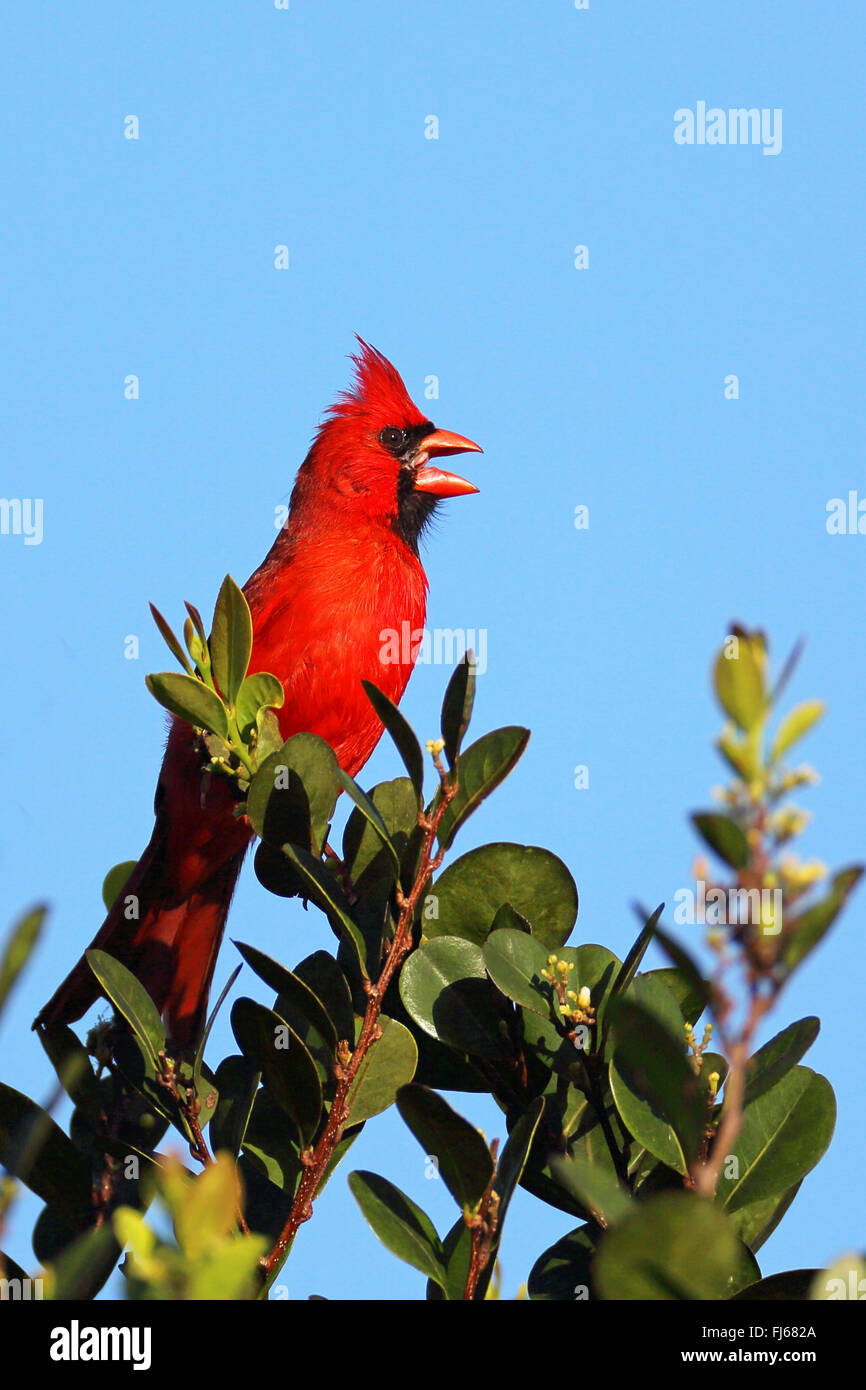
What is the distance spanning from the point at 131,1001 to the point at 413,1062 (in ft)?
1.36

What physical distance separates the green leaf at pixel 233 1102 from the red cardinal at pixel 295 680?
1.02m

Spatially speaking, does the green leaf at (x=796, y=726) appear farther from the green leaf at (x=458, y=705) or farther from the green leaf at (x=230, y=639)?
the green leaf at (x=230, y=639)

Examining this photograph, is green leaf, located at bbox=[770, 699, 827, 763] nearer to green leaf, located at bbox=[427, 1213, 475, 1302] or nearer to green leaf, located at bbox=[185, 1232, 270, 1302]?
green leaf, located at bbox=[185, 1232, 270, 1302]

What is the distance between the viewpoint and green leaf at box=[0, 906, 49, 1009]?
2.65ft

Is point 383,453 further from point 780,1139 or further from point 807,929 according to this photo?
point 807,929

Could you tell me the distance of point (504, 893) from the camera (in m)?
1.81

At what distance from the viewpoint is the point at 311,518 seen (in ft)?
13.9

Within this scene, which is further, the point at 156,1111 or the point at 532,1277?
the point at 156,1111

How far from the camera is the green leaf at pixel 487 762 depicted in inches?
66.1

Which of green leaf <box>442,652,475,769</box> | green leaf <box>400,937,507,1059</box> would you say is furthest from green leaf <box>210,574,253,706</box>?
green leaf <box>400,937,507,1059</box>

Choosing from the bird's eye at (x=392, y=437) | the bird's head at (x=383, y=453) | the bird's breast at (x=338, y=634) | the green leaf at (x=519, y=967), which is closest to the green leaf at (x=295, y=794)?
the green leaf at (x=519, y=967)
